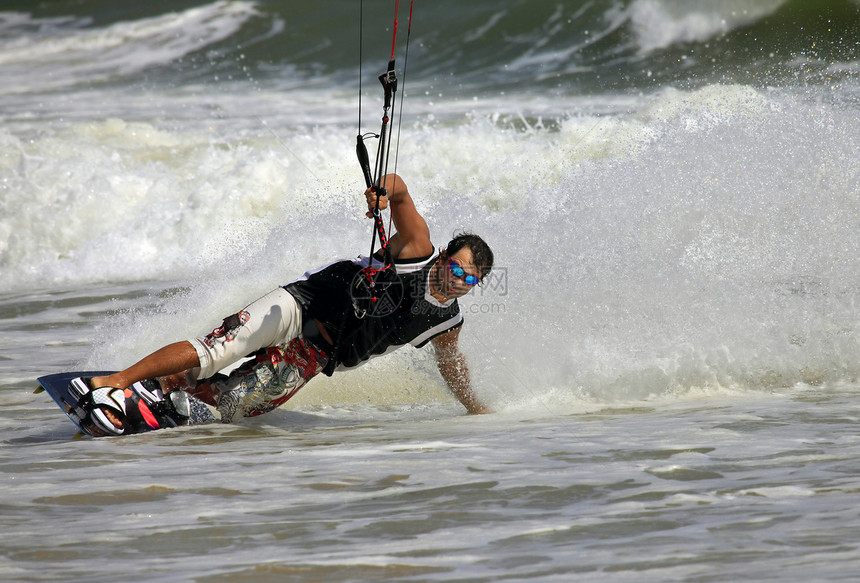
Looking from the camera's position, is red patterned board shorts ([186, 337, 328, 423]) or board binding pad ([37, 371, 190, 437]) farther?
red patterned board shorts ([186, 337, 328, 423])

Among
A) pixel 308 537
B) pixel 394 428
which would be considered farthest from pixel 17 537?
pixel 394 428

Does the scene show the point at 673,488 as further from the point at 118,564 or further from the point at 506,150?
the point at 506,150

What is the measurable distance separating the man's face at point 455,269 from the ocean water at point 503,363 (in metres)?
0.71

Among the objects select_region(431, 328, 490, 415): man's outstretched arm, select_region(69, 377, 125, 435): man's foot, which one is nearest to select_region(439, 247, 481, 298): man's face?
select_region(431, 328, 490, 415): man's outstretched arm

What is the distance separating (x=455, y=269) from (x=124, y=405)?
5.81ft

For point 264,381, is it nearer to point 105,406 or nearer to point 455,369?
point 105,406

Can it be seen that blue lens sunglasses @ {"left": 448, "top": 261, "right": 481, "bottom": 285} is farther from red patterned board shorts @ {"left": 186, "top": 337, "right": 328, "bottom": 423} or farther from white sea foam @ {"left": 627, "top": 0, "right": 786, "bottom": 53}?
white sea foam @ {"left": 627, "top": 0, "right": 786, "bottom": 53}

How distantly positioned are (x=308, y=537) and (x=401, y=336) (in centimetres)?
161

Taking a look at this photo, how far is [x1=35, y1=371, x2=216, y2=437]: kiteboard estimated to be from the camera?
14.6 ft

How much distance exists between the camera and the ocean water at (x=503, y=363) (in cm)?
293

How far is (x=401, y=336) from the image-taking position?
14.8ft

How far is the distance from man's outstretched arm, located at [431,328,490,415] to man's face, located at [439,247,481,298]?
0.40 meters

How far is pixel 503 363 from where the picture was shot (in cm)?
534

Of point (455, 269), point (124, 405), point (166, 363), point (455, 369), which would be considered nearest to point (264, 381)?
point (166, 363)
